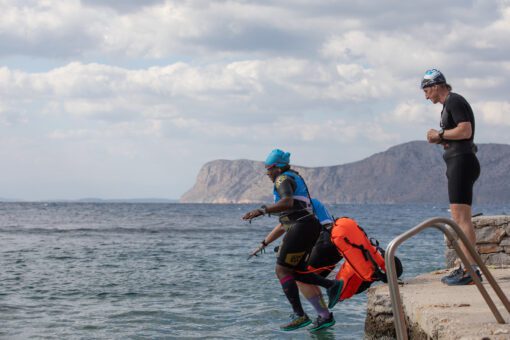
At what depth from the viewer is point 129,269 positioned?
714 inches

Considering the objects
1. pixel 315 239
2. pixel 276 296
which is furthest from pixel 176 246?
pixel 315 239

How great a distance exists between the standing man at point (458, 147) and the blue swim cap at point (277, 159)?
62.7 inches

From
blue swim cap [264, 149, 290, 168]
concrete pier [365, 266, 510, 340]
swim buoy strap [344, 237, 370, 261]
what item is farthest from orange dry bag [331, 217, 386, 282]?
blue swim cap [264, 149, 290, 168]

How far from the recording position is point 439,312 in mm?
5715

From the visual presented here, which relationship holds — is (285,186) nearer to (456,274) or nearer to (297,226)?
(297,226)

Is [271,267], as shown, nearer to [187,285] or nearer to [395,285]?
[187,285]

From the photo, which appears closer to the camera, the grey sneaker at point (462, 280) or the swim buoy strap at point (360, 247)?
the grey sneaker at point (462, 280)

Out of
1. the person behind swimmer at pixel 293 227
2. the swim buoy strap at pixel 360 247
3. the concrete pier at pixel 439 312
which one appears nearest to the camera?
the concrete pier at pixel 439 312

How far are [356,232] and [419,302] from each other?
4.64 feet

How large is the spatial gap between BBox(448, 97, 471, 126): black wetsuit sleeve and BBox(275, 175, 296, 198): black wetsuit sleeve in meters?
1.86

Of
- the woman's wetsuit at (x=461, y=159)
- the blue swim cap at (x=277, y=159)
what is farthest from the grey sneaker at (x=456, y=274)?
the blue swim cap at (x=277, y=159)

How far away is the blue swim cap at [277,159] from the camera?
7414 mm

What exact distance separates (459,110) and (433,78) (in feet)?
1.44

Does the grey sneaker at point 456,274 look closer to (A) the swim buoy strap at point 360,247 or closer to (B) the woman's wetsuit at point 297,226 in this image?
(A) the swim buoy strap at point 360,247
